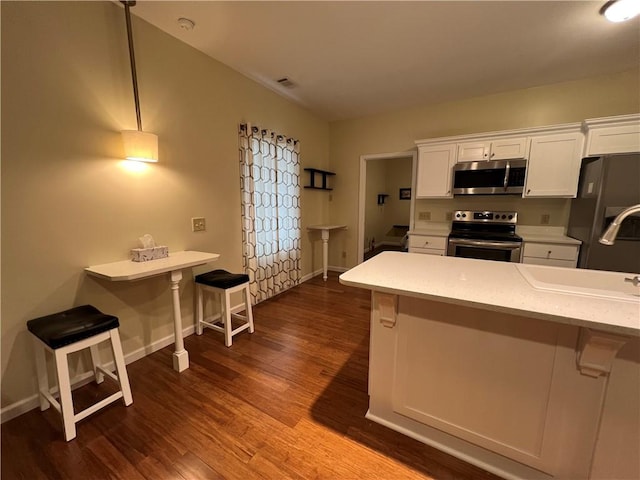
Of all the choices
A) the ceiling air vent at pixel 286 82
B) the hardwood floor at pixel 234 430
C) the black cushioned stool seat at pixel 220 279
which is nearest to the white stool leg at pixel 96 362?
the hardwood floor at pixel 234 430

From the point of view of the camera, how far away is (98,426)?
148 centimetres

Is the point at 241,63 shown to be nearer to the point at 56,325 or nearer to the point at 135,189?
the point at 135,189

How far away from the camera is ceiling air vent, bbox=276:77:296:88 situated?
296 centimetres

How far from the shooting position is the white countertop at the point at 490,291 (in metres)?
0.89

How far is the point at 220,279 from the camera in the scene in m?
2.31

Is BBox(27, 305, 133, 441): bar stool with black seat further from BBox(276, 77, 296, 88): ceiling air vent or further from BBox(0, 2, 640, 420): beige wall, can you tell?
BBox(276, 77, 296, 88): ceiling air vent

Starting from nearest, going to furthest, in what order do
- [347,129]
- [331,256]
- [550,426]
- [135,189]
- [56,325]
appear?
[550,426] → [56,325] → [135,189] → [347,129] → [331,256]

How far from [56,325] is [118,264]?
521 millimetres

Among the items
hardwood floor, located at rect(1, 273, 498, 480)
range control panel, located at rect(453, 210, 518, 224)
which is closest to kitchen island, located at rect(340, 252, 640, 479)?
hardwood floor, located at rect(1, 273, 498, 480)

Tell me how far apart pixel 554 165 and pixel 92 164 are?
14.1 feet

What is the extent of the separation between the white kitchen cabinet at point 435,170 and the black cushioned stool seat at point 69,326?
3.52m

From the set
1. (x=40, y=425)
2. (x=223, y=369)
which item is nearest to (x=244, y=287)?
(x=223, y=369)

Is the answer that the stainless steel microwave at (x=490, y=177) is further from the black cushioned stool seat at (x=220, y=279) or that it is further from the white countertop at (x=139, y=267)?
the white countertop at (x=139, y=267)

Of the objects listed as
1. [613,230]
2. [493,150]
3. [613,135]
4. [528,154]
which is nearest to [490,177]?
[493,150]
